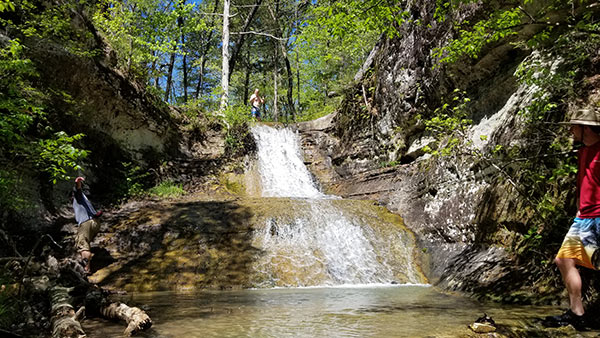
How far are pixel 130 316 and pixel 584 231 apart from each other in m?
4.86

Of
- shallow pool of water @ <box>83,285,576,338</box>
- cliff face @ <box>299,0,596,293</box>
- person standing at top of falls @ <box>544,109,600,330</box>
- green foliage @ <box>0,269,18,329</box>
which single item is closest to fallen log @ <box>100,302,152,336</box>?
shallow pool of water @ <box>83,285,576,338</box>

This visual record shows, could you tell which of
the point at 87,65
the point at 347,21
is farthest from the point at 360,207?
the point at 87,65

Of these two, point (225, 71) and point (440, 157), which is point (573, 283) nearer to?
point (440, 157)

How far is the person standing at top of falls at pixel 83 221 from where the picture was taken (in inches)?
294

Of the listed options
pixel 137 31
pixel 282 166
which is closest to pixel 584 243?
pixel 282 166

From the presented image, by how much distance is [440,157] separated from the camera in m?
9.86

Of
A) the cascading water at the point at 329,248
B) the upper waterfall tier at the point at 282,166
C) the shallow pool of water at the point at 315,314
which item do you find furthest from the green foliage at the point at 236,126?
the shallow pool of water at the point at 315,314

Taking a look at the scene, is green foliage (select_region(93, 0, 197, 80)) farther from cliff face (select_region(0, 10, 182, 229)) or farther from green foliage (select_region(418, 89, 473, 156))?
green foliage (select_region(418, 89, 473, 156))

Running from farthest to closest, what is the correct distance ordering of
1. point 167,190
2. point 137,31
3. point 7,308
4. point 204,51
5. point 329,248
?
point 204,51 < point 137,31 < point 167,190 < point 329,248 < point 7,308

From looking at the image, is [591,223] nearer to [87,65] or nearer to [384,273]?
[384,273]

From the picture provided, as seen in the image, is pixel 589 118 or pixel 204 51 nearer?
pixel 589 118

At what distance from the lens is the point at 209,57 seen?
32125 mm

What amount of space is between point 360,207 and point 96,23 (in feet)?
38.3

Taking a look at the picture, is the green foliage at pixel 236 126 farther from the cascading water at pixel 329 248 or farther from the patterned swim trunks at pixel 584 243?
the patterned swim trunks at pixel 584 243
